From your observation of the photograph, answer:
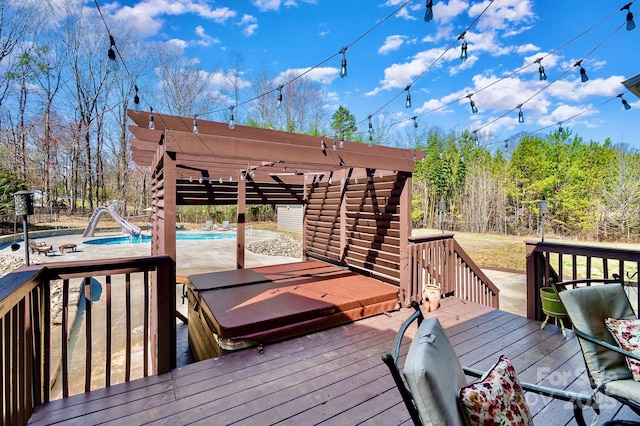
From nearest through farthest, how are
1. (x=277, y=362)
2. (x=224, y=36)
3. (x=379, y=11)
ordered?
(x=277, y=362)
(x=379, y=11)
(x=224, y=36)

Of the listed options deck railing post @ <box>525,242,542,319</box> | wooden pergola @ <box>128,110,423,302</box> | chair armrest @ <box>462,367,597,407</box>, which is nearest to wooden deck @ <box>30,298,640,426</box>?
deck railing post @ <box>525,242,542,319</box>

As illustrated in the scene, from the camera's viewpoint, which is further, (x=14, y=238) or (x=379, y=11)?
(x=14, y=238)

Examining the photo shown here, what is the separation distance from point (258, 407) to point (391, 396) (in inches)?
35.3

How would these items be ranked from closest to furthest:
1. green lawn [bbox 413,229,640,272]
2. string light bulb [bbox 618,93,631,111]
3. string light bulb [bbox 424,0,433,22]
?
A: string light bulb [bbox 424,0,433,22] < string light bulb [bbox 618,93,631,111] < green lawn [bbox 413,229,640,272]

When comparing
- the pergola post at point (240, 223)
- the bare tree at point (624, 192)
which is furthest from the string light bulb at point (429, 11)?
the bare tree at point (624, 192)

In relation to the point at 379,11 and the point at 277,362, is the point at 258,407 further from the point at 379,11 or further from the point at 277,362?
the point at 379,11

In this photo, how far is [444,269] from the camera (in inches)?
174

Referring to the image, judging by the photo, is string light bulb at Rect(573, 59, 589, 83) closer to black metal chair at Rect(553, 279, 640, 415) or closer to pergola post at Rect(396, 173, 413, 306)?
pergola post at Rect(396, 173, 413, 306)

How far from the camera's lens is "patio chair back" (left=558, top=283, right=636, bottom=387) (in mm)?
1866

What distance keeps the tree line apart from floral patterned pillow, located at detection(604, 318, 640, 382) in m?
14.3

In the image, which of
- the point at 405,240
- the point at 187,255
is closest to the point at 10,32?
the point at 187,255

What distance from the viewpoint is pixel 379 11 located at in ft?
12.8

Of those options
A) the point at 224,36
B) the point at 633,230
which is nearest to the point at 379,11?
the point at 224,36

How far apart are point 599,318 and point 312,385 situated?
1994 millimetres
